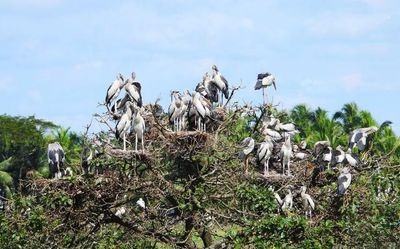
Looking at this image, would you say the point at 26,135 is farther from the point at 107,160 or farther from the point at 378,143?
the point at 107,160

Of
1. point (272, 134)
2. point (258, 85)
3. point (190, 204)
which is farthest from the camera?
point (258, 85)

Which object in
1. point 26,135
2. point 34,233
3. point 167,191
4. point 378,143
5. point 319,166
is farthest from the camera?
point 26,135

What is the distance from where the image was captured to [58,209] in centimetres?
1183

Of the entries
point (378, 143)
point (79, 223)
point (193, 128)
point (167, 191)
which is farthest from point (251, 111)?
point (378, 143)

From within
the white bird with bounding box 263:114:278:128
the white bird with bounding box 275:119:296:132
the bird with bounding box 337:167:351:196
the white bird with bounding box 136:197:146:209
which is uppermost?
the white bird with bounding box 263:114:278:128

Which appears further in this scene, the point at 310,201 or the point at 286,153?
the point at 286,153

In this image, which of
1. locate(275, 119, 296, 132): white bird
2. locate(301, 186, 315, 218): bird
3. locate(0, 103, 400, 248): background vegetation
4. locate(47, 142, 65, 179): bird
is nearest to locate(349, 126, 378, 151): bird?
locate(0, 103, 400, 248): background vegetation

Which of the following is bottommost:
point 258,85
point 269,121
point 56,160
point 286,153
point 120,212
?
point 120,212

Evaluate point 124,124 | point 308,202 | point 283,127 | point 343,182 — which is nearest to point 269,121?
point 283,127

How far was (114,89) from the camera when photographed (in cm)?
1392

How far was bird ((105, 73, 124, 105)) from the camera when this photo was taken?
13742mm

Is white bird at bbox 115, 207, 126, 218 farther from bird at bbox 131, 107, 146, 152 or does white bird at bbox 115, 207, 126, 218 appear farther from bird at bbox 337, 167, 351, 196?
bird at bbox 337, 167, 351, 196

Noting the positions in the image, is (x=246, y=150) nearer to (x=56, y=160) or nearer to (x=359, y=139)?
(x=359, y=139)

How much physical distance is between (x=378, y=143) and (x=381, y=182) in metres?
18.8
